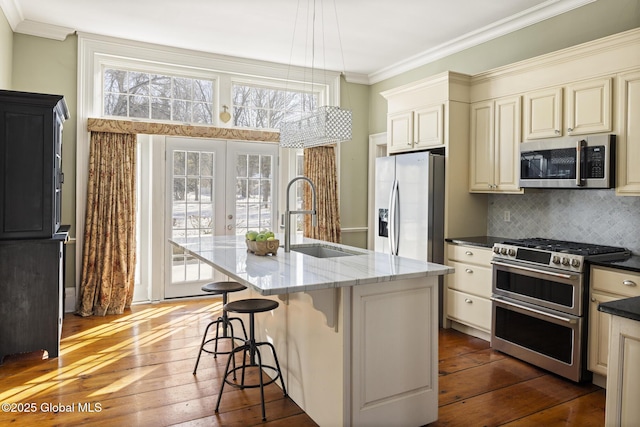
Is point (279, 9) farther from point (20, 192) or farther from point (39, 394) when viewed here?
point (39, 394)

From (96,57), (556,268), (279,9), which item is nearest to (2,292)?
(96,57)

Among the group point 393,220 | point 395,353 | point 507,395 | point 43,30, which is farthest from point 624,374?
point 43,30

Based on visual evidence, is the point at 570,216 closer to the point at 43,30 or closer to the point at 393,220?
the point at 393,220

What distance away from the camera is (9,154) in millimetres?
3500

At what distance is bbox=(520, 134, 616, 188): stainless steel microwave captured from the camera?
3.28m

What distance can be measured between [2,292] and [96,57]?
9.23 ft

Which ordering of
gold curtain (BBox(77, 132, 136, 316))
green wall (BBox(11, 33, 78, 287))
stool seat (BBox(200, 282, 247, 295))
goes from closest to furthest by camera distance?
stool seat (BBox(200, 282, 247, 295))
green wall (BBox(11, 33, 78, 287))
gold curtain (BBox(77, 132, 136, 316))

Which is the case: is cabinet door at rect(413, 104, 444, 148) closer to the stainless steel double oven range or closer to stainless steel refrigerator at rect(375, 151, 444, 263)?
stainless steel refrigerator at rect(375, 151, 444, 263)

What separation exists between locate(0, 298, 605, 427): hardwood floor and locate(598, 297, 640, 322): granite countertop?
1.19 meters

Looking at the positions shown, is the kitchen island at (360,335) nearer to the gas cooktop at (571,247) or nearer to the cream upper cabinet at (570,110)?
the gas cooktop at (571,247)

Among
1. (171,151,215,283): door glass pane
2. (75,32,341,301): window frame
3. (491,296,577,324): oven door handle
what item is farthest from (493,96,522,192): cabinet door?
(171,151,215,283): door glass pane

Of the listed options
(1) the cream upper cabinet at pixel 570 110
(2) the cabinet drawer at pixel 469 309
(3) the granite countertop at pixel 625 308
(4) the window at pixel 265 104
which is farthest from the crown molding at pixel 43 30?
(3) the granite countertop at pixel 625 308

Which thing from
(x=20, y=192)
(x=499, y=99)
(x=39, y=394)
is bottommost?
(x=39, y=394)

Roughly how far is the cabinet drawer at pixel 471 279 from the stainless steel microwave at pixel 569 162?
0.83m
